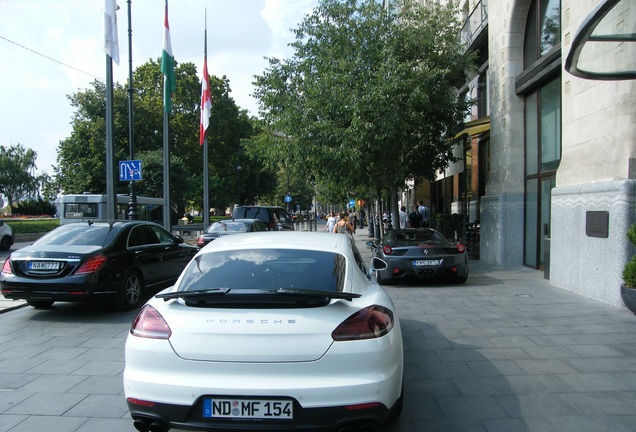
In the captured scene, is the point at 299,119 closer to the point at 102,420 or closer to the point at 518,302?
the point at 518,302

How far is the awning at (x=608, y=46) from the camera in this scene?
20.8 ft

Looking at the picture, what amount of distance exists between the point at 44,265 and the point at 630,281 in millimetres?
8546

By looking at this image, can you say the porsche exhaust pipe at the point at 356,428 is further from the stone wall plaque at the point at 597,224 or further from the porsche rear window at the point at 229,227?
the porsche rear window at the point at 229,227

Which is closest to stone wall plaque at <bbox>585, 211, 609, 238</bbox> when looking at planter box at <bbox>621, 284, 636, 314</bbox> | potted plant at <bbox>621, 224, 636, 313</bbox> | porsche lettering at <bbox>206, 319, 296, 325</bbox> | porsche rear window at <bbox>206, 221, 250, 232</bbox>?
potted plant at <bbox>621, 224, 636, 313</bbox>

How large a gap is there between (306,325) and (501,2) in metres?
13.6

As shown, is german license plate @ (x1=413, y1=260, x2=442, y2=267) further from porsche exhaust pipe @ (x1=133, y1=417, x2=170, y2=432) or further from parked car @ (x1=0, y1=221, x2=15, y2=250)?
parked car @ (x1=0, y1=221, x2=15, y2=250)

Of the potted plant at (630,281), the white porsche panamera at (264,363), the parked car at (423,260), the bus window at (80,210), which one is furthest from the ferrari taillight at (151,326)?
the bus window at (80,210)

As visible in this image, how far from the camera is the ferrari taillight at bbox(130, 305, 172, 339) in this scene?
3.11 metres

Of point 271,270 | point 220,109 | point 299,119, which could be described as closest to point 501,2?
point 299,119

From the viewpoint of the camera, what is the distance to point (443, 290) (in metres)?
9.96

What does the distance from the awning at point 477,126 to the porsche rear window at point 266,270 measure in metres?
12.9

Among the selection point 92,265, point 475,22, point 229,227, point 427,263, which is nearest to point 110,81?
point 229,227

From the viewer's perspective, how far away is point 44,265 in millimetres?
7195

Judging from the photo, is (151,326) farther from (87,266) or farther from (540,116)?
(540,116)
